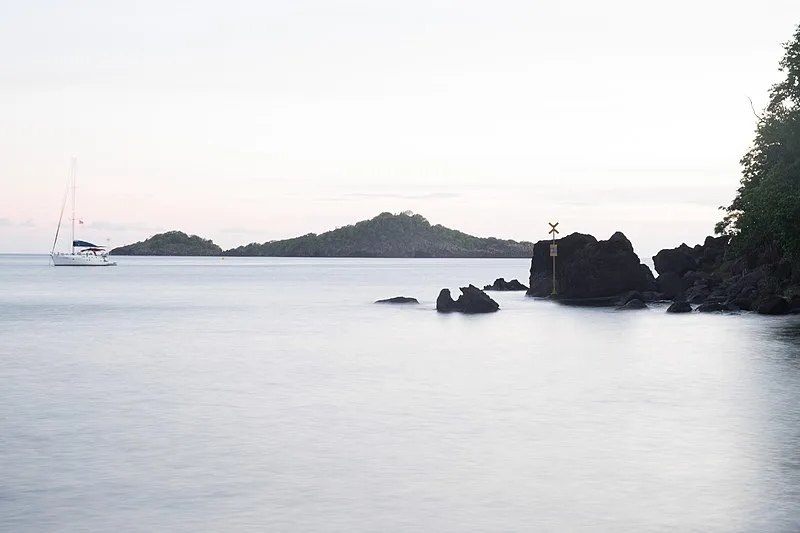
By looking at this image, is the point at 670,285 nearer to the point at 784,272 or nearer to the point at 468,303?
the point at 784,272

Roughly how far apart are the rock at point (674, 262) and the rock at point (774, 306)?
25.2 meters

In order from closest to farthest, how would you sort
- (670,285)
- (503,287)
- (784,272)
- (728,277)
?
(784,272), (670,285), (728,277), (503,287)

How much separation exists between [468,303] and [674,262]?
28.9 m

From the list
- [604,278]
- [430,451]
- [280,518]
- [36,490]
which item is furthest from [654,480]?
[604,278]

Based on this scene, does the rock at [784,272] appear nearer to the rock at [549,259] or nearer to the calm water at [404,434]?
the rock at [549,259]

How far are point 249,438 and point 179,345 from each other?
23789mm

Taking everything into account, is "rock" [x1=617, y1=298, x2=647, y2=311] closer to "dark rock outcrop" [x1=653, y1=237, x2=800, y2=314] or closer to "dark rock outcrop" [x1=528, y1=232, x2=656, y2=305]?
"dark rock outcrop" [x1=653, y1=237, x2=800, y2=314]

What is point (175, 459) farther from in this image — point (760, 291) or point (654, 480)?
point (760, 291)

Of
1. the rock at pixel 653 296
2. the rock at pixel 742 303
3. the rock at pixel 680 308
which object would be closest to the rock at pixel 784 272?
the rock at pixel 742 303

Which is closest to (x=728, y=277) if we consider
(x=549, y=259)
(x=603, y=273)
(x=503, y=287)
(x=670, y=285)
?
(x=670, y=285)

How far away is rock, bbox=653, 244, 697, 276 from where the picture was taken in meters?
82.8

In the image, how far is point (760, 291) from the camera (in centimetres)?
6359

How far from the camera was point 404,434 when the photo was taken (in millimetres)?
18797

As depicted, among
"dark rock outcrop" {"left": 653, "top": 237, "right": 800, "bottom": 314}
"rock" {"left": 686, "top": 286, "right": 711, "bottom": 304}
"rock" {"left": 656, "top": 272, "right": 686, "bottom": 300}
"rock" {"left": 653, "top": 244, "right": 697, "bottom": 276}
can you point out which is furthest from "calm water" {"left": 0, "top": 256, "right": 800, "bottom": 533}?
"rock" {"left": 653, "top": 244, "right": 697, "bottom": 276}
